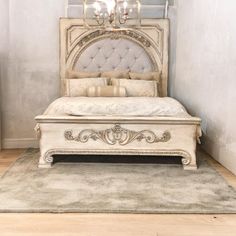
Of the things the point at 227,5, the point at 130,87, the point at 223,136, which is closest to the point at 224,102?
the point at 223,136

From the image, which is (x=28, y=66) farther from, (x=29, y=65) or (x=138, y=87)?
(x=138, y=87)

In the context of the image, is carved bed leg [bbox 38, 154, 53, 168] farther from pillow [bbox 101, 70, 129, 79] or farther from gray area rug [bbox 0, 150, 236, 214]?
pillow [bbox 101, 70, 129, 79]

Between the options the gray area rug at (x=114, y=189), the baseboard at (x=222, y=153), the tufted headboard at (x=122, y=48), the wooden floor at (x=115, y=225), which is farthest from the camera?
the tufted headboard at (x=122, y=48)

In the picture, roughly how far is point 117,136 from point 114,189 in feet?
2.59

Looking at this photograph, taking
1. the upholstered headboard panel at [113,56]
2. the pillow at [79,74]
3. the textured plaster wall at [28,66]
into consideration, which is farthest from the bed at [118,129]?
the upholstered headboard panel at [113,56]

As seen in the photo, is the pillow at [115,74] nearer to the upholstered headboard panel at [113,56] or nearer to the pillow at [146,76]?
the pillow at [146,76]

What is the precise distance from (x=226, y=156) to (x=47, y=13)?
305cm

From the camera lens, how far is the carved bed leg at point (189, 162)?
11.7 feet

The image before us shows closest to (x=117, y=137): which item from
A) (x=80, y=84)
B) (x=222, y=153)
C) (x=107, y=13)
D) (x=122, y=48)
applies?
(x=222, y=153)

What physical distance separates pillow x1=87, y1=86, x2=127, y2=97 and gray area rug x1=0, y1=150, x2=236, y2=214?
100cm

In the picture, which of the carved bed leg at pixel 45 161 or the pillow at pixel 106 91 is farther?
the pillow at pixel 106 91

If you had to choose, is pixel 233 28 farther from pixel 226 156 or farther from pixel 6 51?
pixel 6 51

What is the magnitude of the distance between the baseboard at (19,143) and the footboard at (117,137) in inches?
52.5

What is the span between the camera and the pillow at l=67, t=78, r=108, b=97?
4543mm
